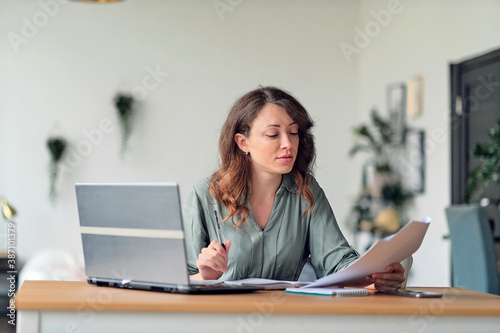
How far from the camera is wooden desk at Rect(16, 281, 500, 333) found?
132cm

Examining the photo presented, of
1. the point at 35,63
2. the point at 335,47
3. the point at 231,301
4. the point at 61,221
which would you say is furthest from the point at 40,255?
the point at 231,301

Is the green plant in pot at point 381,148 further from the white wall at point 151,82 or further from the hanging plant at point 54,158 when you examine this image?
the hanging plant at point 54,158

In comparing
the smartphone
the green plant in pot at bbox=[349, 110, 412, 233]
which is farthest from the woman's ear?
the green plant in pot at bbox=[349, 110, 412, 233]

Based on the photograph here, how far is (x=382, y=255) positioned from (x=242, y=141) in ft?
2.30

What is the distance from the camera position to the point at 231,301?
139 centimetres

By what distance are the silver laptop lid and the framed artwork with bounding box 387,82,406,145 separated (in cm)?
476

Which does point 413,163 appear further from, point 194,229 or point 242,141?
point 194,229

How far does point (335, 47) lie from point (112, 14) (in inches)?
94.3

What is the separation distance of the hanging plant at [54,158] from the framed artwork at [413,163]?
330cm

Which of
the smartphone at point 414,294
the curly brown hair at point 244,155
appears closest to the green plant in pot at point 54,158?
the curly brown hair at point 244,155

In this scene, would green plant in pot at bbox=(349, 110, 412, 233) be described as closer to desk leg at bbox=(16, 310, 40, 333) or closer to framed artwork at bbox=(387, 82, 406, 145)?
framed artwork at bbox=(387, 82, 406, 145)

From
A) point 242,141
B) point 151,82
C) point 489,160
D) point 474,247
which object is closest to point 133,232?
point 242,141

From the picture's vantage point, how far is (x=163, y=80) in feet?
23.1

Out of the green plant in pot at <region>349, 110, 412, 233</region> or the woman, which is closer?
the woman
